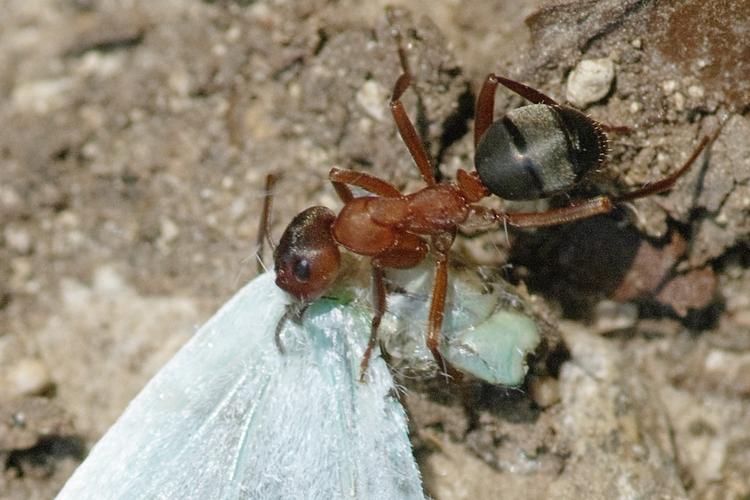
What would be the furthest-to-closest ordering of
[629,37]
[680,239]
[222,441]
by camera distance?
[680,239] < [629,37] < [222,441]

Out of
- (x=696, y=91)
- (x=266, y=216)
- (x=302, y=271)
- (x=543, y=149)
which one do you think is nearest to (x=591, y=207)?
(x=543, y=149)

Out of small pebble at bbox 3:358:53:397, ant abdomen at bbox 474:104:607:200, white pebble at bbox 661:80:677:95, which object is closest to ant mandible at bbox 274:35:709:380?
ant abdomen at bbox 474:104:607:200

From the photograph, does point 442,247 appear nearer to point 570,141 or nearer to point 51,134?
point 570,141

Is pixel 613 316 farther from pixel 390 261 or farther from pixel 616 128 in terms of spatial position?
pixel 390 261

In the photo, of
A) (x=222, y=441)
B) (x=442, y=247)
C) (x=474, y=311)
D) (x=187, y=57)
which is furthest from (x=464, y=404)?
(x=187, y=57)

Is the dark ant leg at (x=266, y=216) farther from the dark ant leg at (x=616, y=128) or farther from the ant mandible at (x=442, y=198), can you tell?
the dark ant leg at (x=616, y=128)

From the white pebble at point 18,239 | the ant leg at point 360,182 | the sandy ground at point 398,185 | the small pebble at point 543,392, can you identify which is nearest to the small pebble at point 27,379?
the sandy ground at point 398,185
